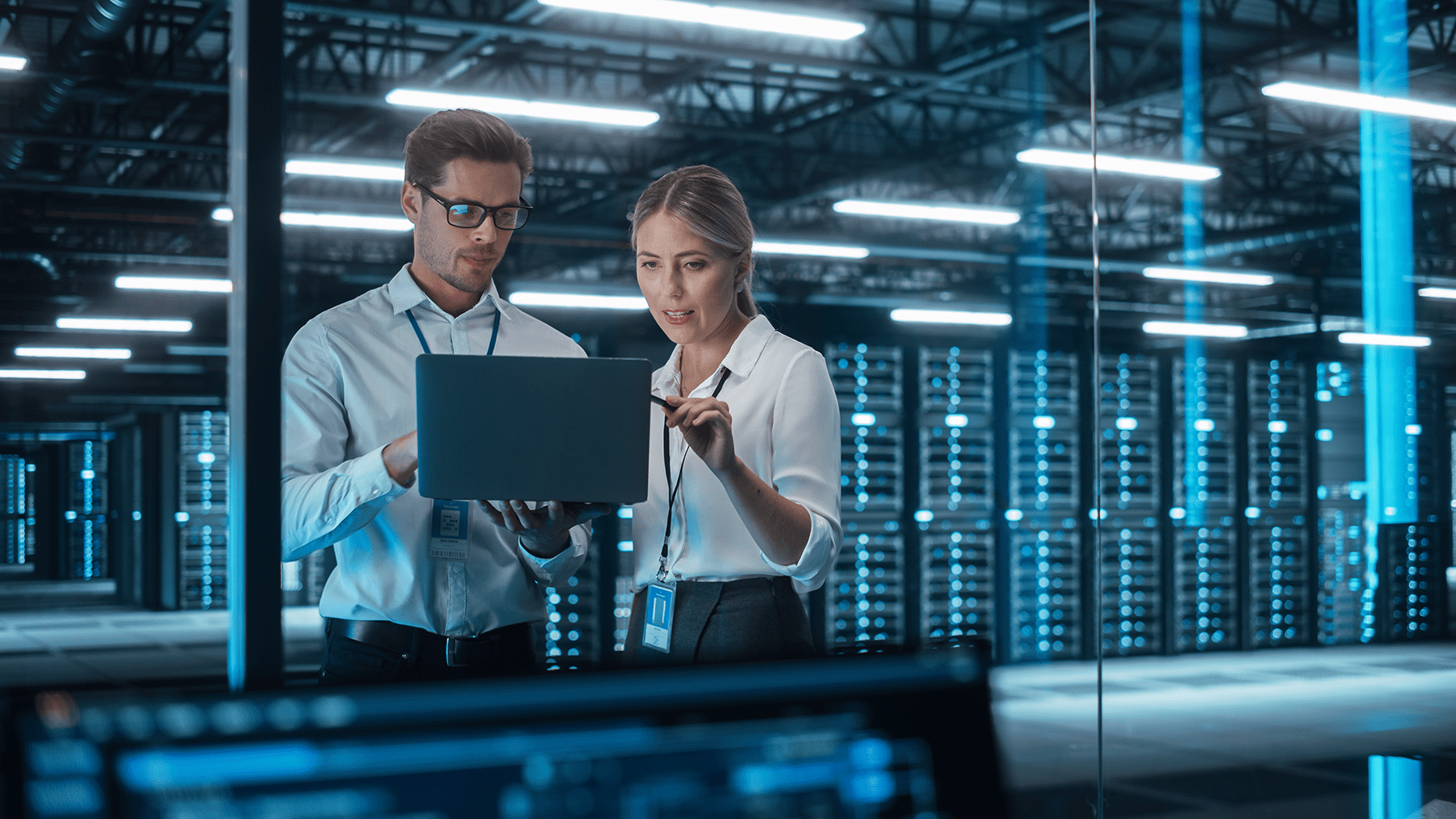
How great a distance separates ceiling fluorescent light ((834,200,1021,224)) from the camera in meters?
2.51

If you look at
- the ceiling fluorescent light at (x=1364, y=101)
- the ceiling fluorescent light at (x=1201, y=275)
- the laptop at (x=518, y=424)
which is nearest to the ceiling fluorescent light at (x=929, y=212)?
the ceiling fluorescent light at (x=1201, y=275)

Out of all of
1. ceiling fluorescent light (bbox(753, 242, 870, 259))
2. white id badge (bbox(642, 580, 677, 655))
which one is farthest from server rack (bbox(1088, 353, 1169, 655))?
white id badge (bbox(642, 580, 677, 655))

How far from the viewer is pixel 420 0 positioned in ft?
10.8

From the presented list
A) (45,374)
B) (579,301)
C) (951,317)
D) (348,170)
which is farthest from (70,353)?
(951,317)

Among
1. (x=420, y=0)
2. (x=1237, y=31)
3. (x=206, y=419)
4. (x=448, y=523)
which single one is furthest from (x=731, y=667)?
(x=420, y=0)

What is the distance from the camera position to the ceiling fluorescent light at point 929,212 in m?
2.51

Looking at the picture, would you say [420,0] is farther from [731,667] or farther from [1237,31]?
[731,667]

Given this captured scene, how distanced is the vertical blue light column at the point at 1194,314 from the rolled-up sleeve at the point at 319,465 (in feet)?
7.56

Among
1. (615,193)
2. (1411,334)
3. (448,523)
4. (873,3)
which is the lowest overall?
(448,523)

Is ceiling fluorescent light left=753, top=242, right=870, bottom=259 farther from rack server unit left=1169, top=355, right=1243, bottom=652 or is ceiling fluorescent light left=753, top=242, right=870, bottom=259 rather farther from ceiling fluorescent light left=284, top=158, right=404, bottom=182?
rack server unit left=1169, top=355, right=1243, bottom=652

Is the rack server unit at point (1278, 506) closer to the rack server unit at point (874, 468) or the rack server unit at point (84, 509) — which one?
the rack server unit at point (874, 468)

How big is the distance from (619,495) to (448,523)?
278 millimetres

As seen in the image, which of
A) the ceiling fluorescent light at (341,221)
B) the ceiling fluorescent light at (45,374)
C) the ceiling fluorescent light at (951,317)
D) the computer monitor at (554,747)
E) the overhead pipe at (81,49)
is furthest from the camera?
the overhead pipe at (81,49)

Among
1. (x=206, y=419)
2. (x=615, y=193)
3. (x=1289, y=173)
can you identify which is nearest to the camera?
(x=206, y=419)
